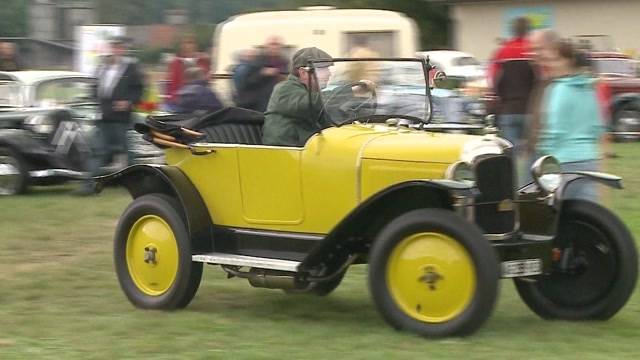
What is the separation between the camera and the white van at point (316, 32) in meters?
15.4

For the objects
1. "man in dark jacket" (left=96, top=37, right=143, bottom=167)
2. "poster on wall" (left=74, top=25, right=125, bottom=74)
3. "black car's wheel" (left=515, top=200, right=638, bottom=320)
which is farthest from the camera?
"poster on wall" (left=74, top=25, right=125, bottom=74)

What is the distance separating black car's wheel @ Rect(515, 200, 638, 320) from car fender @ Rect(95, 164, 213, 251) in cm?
189

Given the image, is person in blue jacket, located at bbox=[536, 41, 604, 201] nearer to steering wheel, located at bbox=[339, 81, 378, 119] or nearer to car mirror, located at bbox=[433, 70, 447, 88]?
car mirror, located at bbox=[433, 70, 447, 88]

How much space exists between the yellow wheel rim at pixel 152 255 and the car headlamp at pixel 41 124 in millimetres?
6134

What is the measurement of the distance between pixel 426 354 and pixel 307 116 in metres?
1.70

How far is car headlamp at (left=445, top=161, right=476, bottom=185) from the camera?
19.4 feet

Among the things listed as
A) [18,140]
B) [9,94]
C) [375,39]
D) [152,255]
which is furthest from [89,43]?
[152,255]

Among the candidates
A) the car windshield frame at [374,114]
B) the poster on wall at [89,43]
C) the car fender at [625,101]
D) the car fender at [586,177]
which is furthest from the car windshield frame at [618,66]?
the car fender at [586,177]

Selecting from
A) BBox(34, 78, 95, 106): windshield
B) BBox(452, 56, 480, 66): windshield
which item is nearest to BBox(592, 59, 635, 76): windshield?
BBox(452, 56, 480, 66): windshield

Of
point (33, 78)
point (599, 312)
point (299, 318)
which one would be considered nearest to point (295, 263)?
point (299, 318)

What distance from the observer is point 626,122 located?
1938 cm

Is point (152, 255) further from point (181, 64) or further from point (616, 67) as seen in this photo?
point (616, 67)

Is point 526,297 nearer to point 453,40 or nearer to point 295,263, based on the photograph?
point 295,263

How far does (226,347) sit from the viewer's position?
5.87 metres
